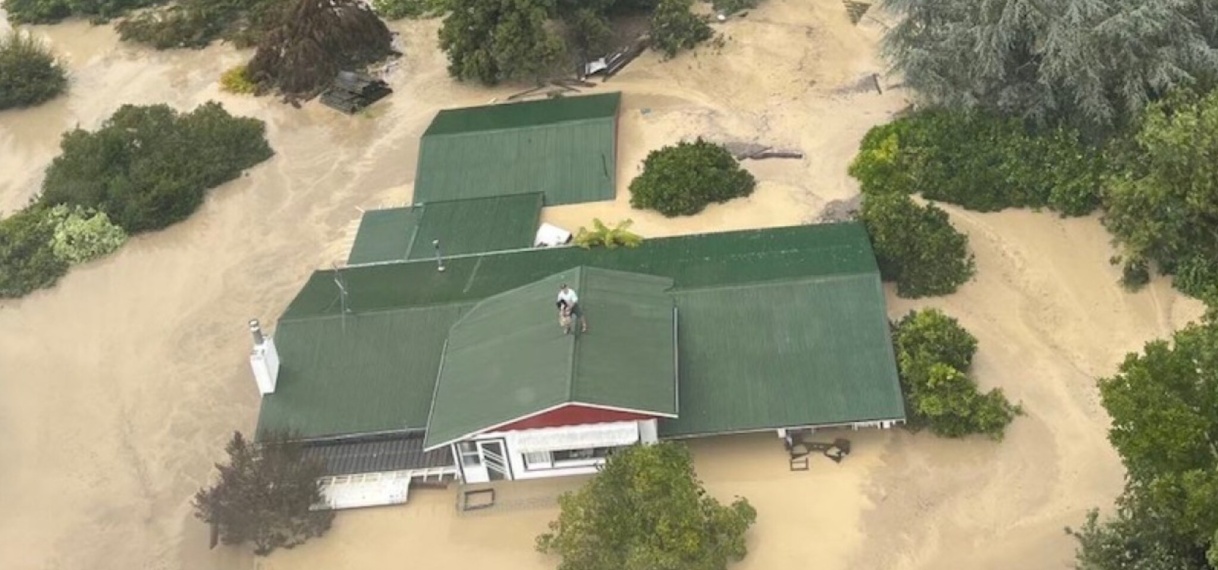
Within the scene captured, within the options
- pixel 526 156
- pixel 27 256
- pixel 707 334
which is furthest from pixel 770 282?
pixel 27 256

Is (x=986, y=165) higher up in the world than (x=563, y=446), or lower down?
lower down

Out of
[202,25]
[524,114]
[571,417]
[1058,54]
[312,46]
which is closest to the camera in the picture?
[571,417]

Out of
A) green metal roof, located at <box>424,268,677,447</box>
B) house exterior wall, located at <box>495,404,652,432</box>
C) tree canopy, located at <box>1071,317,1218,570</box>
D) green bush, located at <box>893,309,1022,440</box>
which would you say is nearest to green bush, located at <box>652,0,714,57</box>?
green metal roof, located at <box>424,268,677,447</box>

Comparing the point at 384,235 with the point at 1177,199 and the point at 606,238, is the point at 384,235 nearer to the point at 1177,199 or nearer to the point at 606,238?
the point at 606,238

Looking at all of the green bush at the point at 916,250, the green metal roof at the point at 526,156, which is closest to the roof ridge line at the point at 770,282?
the green bush at the point at 916,250

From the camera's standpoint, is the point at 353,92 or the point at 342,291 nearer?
the point at 342,291

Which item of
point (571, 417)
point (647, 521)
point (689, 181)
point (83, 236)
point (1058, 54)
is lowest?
point (83, 236)

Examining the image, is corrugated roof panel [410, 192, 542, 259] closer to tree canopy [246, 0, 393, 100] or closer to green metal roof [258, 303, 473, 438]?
green metal roof [258, 303, 473, 438]
